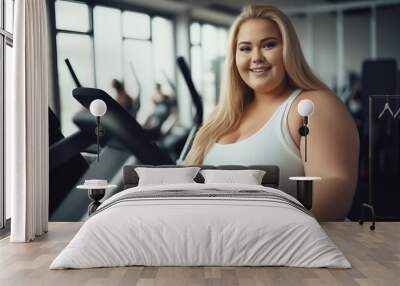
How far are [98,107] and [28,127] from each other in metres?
1.07

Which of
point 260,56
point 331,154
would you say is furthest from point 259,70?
point 331,154

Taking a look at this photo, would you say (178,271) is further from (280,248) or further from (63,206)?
(63,206)

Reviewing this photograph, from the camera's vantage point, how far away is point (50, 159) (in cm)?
726

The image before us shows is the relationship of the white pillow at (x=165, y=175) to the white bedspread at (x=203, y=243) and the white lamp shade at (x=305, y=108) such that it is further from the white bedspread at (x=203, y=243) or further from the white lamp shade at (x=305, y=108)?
the white bedspread at (x=203, y=243)

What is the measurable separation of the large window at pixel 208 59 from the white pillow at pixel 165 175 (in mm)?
890

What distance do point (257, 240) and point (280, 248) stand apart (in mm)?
185

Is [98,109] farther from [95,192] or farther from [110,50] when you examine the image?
[95,192]

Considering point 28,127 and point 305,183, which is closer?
point 28,127

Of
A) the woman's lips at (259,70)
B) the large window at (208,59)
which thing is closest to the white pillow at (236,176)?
the large window at (208,59)

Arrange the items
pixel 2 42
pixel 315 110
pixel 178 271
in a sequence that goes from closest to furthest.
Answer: pixel 178 271 → pixel 2 42 → pixel 315 110

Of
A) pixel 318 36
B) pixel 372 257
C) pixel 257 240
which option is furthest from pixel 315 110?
pixel 257 240

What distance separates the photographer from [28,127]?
19.5 ft

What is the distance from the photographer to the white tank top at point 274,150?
6934 mm

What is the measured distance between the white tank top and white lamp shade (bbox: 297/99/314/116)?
0.33 m
